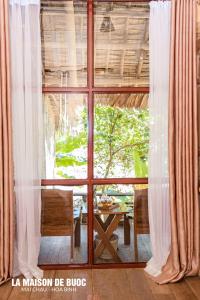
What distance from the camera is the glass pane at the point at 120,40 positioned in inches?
114

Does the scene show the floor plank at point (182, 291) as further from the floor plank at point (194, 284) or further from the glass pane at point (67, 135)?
the glass pane at point (67, 135)

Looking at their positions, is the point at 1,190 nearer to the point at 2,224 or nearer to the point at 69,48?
the point at 2,224

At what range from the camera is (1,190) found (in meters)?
2.62

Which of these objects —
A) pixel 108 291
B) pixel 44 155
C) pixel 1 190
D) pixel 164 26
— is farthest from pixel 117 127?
pixel 108 291

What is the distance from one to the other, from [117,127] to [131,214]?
34.0 inches

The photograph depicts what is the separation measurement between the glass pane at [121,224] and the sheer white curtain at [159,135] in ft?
0.58

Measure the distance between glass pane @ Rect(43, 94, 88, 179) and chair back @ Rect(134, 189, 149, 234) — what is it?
22.2 inches

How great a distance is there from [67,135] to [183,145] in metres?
1.08

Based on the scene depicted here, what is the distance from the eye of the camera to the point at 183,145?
2.70 m

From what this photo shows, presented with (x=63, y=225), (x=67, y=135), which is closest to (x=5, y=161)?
(x=67, y=135)

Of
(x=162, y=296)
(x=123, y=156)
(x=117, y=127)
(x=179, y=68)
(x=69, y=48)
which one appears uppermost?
(x=69, y=48)

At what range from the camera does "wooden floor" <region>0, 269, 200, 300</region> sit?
7.86 feet

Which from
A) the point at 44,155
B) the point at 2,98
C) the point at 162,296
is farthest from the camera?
the point at 44,155

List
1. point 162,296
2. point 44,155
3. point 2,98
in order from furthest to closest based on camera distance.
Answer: point 44,155
point 2,98
point 162,296
